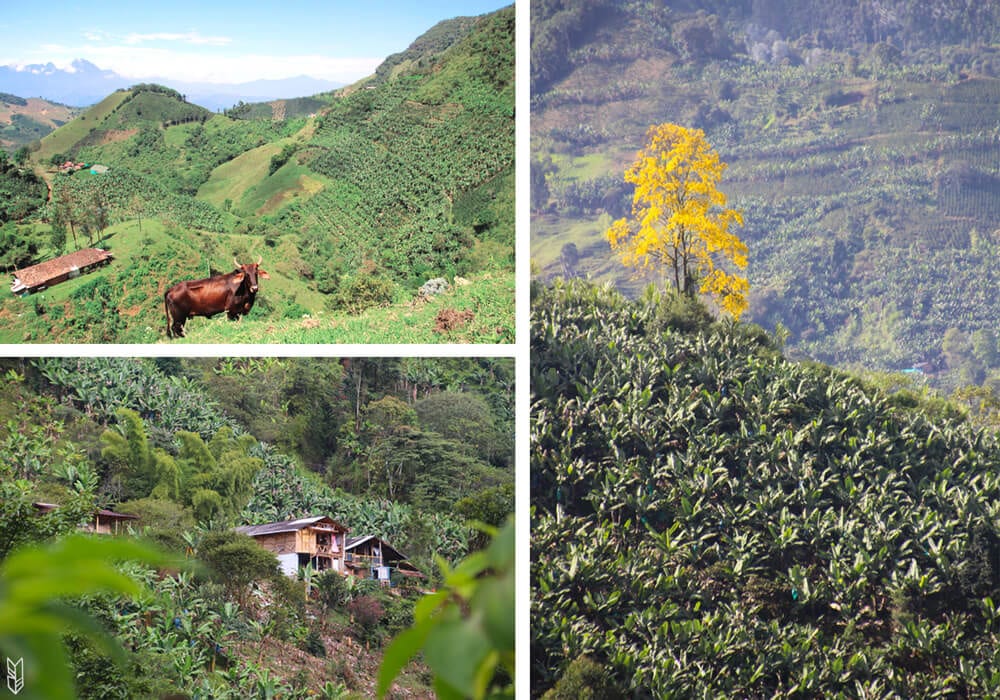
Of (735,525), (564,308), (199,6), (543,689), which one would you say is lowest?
(543,689)

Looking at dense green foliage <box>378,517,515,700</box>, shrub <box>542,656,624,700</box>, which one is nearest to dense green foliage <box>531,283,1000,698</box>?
shrub <box>542,656,624,700</box>

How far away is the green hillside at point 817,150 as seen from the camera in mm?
4332

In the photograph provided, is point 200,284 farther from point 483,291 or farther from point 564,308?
point 564,308

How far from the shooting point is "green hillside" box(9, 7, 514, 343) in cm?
421

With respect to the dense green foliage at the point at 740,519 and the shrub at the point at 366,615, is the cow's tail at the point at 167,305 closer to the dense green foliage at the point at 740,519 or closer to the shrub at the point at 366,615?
the shrub at the point at 366,615

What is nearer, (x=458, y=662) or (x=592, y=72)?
(x=458, y=662)

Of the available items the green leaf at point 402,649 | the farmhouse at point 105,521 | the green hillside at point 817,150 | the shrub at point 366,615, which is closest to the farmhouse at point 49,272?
the farmhouse at point 105,521

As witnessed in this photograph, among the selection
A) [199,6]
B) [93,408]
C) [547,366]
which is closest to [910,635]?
[547,366]

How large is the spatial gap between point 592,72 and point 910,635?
277 cm

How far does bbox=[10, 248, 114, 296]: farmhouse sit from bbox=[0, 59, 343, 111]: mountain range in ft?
2.43

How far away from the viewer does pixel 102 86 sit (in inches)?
170

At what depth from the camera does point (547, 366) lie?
4.45 meters

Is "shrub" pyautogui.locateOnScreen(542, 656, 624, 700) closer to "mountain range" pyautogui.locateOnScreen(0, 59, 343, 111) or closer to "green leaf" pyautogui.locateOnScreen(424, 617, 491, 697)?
"mountain range" pyautogui.locateOnScreen(0, 59, 343, 111)

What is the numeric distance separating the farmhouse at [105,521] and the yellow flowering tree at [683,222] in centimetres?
248
